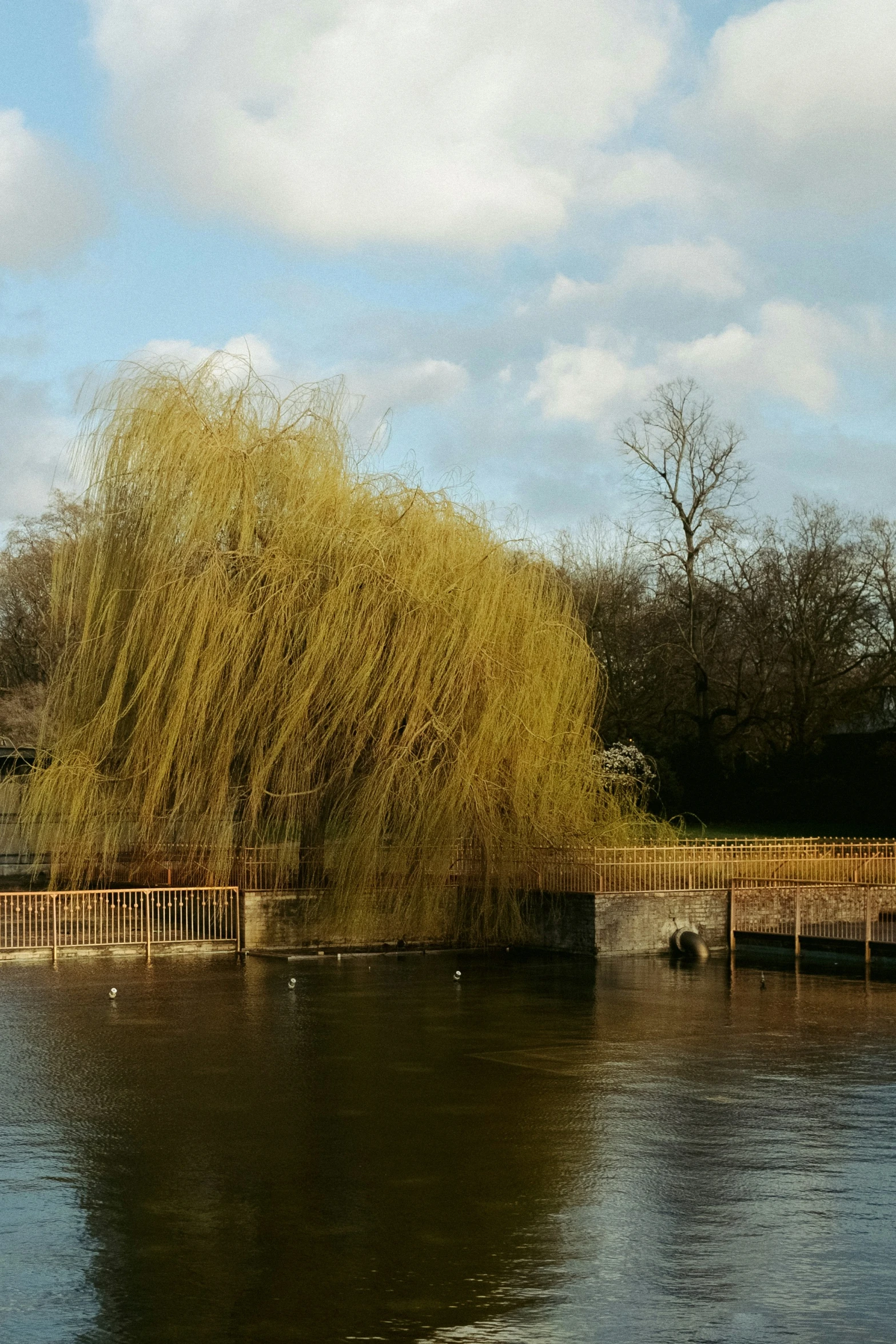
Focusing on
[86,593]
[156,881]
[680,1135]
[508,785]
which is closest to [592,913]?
[508,785]

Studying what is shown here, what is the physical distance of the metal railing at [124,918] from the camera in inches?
1089

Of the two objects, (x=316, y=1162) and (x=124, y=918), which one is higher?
(x=124, y=918)

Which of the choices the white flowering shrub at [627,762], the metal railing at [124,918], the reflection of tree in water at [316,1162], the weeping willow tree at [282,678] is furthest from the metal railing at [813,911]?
the white flowering shrub at [627,762]

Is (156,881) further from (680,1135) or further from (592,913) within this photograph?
(680,1135)

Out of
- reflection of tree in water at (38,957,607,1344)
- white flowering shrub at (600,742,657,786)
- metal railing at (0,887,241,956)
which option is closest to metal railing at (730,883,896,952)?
reflection of tree in water at (38,957,607,1344)

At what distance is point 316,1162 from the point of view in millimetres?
11703

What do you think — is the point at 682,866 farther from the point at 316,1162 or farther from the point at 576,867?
the point at 316,1162

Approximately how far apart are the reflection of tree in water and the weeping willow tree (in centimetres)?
654

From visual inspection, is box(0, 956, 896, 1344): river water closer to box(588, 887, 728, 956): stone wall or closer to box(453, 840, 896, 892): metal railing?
box(588, 887, 728, 956): stone wall

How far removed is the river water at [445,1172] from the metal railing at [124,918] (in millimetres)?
6188

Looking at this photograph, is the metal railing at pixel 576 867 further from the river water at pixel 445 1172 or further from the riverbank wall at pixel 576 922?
the river water at pixel 445 1172

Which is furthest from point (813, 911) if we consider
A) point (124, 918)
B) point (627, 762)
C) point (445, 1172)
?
point (445, 1172)

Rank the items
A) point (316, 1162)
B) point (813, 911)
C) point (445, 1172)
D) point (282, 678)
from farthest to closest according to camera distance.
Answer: point (813, 911) < point (282, 678) < point (316, 1162) < point (445, 1172)

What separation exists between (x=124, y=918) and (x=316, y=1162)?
56.7ft
